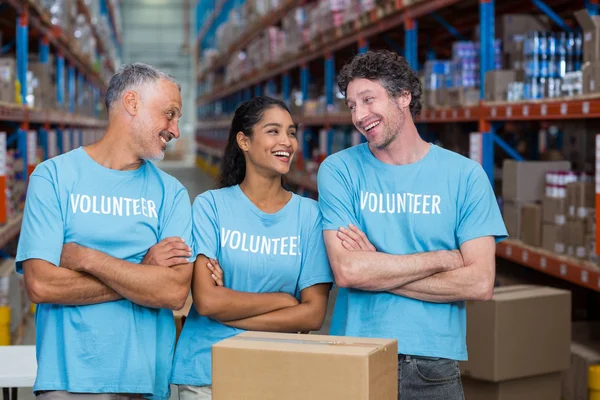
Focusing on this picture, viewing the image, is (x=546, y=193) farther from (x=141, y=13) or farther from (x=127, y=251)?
(x=141, y=13)

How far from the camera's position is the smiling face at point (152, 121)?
2.52 meters

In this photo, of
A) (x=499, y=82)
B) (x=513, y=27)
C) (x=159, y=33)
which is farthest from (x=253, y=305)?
(x=159, y=33)

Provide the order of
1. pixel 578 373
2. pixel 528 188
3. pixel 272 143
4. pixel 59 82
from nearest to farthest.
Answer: pixel 272 143, pixel 578 373, pixel 528 188, pixel 59 82

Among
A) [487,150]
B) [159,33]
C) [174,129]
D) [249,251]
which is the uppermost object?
[159,33]

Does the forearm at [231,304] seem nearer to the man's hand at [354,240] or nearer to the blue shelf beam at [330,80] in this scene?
the man's hand at [354,240]

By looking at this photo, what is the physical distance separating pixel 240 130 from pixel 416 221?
73 centimetres

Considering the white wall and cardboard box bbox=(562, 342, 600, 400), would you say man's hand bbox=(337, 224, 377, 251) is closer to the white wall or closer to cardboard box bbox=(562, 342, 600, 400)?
cardboard box bbox=(562, 342, 600, 400)

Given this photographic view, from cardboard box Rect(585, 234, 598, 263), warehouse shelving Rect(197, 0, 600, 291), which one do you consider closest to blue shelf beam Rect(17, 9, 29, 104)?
warehouse shelving Rect(197, 0, 600, 291)

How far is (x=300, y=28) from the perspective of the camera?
1169cm

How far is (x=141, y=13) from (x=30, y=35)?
2875cm

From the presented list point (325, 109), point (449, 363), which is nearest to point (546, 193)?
point (449, 363)

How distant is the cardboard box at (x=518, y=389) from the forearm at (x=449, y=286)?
5.24ft

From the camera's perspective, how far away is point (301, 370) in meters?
1.98

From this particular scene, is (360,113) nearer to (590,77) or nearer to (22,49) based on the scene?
(590,77)
